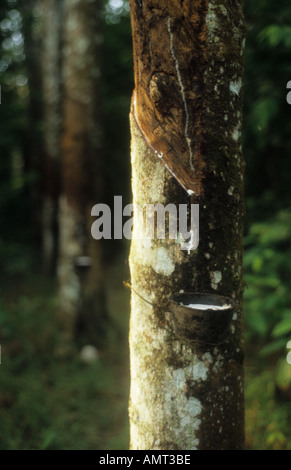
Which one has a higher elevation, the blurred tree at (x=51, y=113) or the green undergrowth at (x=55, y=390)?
the blurred tree at (x=51, y=113)

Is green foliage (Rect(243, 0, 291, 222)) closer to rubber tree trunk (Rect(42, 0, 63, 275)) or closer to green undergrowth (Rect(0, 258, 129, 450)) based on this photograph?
green undergrowth (Rect(0, 258, 129, 450))

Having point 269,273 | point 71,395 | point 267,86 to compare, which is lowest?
point 71,395

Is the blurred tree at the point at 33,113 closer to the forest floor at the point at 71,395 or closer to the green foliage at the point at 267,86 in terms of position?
the forest floor at the point at 71,395

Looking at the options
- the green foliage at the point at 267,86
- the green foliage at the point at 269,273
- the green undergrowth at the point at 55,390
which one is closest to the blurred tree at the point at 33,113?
the green undergrowth at the point at 55,390

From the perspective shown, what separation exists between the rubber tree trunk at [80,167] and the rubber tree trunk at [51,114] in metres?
2.55

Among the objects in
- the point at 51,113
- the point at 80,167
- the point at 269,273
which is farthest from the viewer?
the point at 51,113

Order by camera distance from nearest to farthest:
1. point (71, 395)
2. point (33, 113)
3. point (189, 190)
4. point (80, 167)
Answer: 1. point (189, 190)
2. point (71, 395)
3. point (80, 167)
4. point (33, 113)

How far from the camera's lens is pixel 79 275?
4816mm

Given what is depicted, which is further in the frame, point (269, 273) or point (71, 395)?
point (71, 395)

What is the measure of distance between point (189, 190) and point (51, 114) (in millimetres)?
6999

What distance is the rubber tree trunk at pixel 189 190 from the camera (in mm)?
1281

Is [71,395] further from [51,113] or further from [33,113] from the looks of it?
[33,113]

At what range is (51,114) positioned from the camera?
758cm

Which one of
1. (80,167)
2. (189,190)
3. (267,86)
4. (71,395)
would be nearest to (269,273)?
(267,86)
